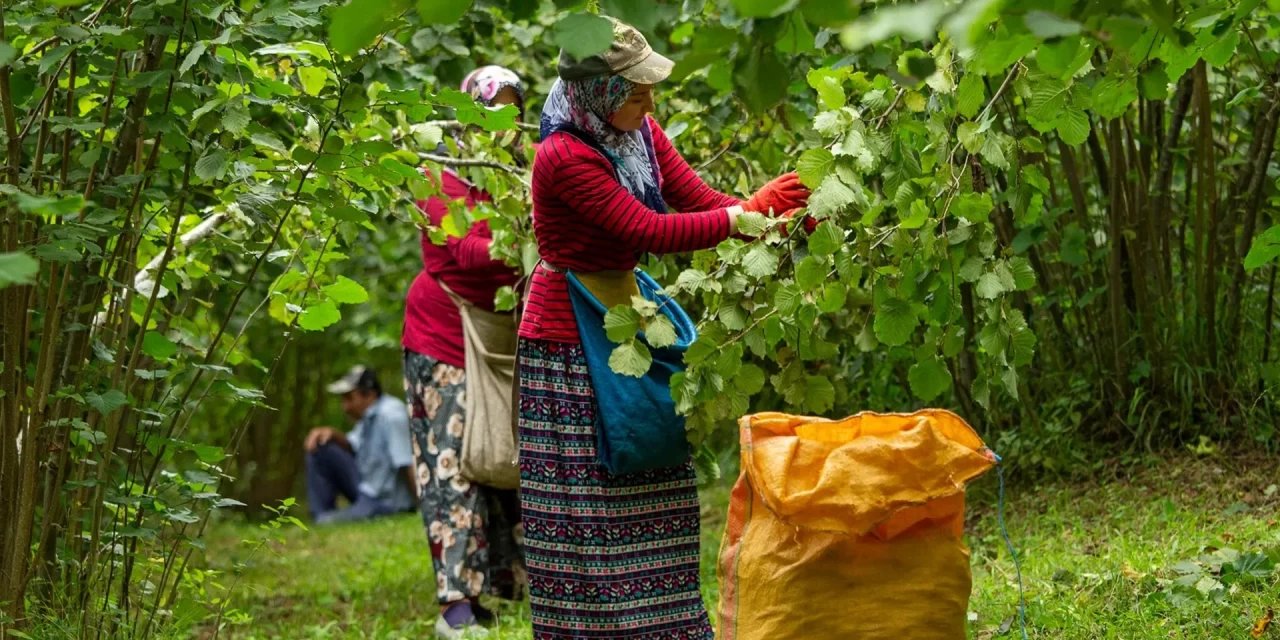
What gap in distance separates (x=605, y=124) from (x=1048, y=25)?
191cm

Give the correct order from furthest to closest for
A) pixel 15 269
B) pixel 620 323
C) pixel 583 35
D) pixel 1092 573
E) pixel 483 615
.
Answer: pixel 483 615, pixel 1092 573, pixel 620 323, pixel 583 35, pixel 15 269

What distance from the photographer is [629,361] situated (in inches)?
127

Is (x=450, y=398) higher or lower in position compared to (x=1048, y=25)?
lower

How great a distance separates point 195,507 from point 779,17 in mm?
2159

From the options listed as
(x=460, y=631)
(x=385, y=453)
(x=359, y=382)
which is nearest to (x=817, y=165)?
(x=460, y=631)

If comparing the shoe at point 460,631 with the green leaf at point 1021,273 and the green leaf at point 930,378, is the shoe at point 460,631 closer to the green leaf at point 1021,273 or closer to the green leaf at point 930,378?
the green leaf at point 930,378

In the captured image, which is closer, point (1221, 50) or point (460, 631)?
point (1221, 50)

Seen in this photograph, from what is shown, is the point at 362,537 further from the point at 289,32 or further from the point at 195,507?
the point at 289,32

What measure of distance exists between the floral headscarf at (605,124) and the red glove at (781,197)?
315mm

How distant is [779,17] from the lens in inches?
73.0

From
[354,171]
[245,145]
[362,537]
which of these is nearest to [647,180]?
[354,171]

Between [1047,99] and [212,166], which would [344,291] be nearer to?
[212,166]

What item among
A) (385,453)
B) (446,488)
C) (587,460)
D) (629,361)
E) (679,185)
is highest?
(679,185)

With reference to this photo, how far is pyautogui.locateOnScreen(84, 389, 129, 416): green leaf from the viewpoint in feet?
10.0
